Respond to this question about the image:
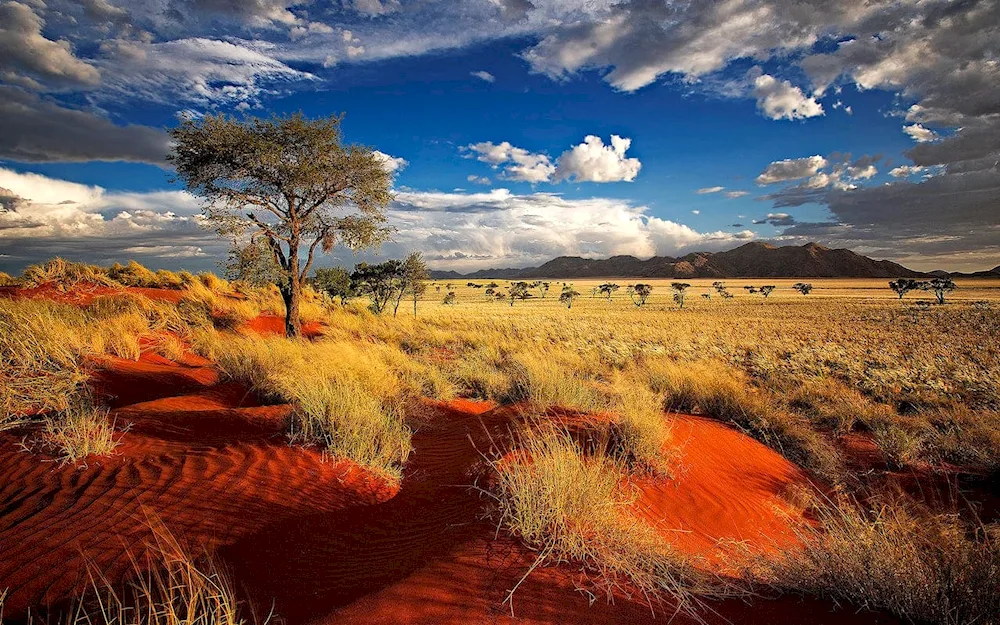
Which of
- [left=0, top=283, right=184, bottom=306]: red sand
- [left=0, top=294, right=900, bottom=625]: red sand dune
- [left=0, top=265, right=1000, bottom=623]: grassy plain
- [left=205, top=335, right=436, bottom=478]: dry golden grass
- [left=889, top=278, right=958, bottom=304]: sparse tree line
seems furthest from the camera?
[left=889, top=278, right=958, bottom=304]: sparse tree line

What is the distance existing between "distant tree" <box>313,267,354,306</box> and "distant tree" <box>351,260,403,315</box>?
56 centimetres

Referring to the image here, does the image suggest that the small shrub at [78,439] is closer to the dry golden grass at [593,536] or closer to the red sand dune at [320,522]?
the red sand dune at [320,522]

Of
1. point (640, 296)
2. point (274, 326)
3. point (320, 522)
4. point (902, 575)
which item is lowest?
point (640, 296)

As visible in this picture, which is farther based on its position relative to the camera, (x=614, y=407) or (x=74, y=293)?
(x=74, y=293)

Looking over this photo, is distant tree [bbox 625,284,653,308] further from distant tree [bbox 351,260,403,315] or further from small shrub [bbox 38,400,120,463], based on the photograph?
small shrub [bbox 38,400,120,463]

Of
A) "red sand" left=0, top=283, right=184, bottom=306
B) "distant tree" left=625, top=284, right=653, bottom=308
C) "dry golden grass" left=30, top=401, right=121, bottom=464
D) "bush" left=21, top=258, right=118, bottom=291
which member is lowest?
"distant tree" left=625, top=284, right=653, bottom=308

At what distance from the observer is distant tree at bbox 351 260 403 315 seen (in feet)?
106

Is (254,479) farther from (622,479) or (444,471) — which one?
(622,479)

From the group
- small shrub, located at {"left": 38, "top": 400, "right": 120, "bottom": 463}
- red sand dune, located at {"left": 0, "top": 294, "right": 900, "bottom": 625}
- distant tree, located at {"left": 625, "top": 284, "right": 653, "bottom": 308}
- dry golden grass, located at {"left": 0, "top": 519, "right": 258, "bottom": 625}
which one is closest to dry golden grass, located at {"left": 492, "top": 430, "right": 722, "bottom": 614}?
red sand dune, located at {"left": 0, "top": 294, "right": 900, "bottom": 625}

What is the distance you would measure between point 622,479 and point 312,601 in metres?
3.92

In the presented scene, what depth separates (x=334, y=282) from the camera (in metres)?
34.6

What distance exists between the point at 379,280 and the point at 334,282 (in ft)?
12.3

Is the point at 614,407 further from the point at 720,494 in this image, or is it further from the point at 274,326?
the point at 274,326

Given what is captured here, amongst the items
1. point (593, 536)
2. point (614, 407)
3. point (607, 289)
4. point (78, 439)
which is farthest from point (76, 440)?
point (607, 289)
